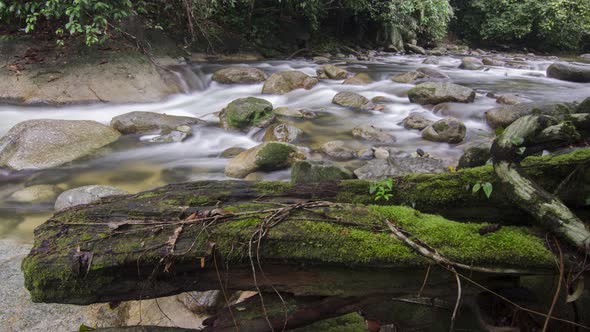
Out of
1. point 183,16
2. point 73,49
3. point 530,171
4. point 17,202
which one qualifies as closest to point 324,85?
point 183,16

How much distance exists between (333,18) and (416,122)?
408 inches

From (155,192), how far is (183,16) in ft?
33.4

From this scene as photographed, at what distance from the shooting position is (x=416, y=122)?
7.63 metres

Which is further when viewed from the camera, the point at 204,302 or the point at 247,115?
the point at 247,115

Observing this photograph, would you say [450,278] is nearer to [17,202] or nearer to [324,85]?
[17,202]

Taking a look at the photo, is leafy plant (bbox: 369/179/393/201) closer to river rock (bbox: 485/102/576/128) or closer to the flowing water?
the flowing water

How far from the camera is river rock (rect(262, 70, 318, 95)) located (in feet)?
32.1

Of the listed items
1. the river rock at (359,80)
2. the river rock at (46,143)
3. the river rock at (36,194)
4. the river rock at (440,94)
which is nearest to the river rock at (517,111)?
the river rock at (440,94)

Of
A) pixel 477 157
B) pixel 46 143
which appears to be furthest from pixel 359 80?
pixel 46 143

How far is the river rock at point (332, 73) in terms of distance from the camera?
11156 mm

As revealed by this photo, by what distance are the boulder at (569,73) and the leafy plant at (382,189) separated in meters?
11.5

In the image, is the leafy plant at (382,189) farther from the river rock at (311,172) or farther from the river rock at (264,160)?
the river rock at (264,160)

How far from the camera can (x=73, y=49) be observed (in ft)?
29.2

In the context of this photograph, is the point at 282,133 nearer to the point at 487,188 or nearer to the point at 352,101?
the point at 352,101
